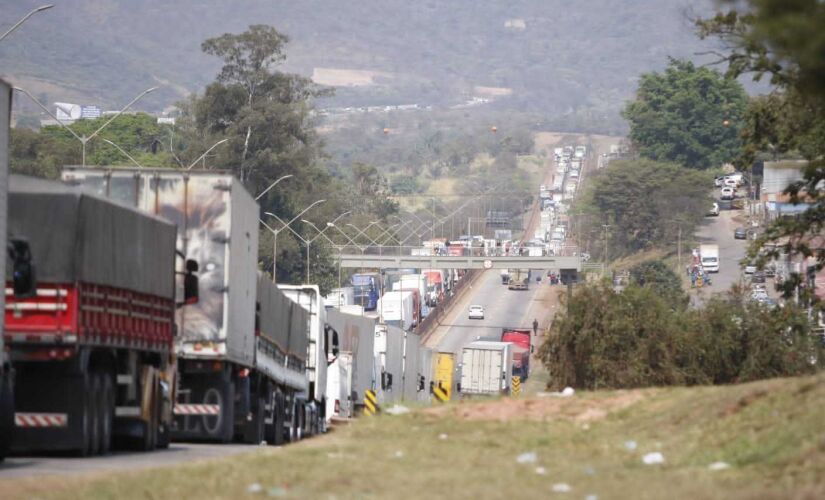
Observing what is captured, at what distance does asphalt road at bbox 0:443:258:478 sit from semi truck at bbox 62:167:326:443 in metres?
1.59

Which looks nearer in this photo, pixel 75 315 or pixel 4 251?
pixel 4 251

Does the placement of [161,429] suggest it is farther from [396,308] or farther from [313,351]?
[396,308]

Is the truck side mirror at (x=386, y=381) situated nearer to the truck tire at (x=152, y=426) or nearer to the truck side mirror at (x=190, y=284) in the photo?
the truck side mirror at (x=190, y=284)

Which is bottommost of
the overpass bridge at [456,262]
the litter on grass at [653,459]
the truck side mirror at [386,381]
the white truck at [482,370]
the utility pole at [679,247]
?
the white truck at [482,370]

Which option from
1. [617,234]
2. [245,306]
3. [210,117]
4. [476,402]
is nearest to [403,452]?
[476,402]

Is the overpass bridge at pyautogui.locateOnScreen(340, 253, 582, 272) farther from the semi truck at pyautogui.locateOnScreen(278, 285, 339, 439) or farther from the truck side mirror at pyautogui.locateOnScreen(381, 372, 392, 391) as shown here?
Answer: the semi truck at pyautogui.locateOnScreen(278, 285, 339, 439)

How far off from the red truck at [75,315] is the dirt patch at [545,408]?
4.29 metres

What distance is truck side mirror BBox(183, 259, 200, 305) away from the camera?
82.7ft

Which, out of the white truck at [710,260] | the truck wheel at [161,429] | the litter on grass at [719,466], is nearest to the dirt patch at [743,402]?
the litter on grass at [719,466]

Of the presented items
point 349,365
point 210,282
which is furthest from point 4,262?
point 349,365

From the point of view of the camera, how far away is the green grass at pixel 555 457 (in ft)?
46.1

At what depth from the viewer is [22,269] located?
19547mm

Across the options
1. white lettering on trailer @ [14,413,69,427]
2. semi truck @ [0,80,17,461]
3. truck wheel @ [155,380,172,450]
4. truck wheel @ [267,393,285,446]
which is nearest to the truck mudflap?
truck wheel @ [155,380,172,450]

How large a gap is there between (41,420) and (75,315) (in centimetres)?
176
